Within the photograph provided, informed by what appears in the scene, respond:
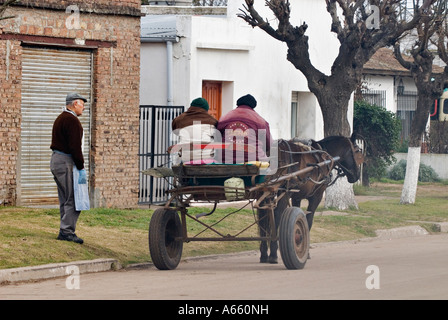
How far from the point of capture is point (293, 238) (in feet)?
39.0

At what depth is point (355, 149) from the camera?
15.7 metres

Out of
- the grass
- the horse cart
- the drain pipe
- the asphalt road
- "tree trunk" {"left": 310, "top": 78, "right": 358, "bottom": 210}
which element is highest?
the drain pipe

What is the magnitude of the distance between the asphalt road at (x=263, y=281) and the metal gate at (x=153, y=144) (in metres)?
6.09

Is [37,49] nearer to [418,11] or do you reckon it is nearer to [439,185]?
[418,11]

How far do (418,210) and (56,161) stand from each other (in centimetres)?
1081

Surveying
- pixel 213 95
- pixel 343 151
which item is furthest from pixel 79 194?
pixel 213 95

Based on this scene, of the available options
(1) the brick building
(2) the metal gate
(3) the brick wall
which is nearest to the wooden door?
(2) the metal gate

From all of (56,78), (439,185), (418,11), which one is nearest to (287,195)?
(56,78)

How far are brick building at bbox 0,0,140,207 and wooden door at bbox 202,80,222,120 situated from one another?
3.66m

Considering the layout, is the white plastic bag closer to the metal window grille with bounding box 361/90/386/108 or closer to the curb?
the curb

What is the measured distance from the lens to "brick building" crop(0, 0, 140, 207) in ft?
54.8

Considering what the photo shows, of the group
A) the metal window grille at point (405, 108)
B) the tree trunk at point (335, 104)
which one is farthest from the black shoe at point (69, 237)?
the metal window grille at point (405, 108)

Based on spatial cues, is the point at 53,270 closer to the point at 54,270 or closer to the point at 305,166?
the point at 54,270

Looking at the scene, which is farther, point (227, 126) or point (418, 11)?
point (418, 11)
